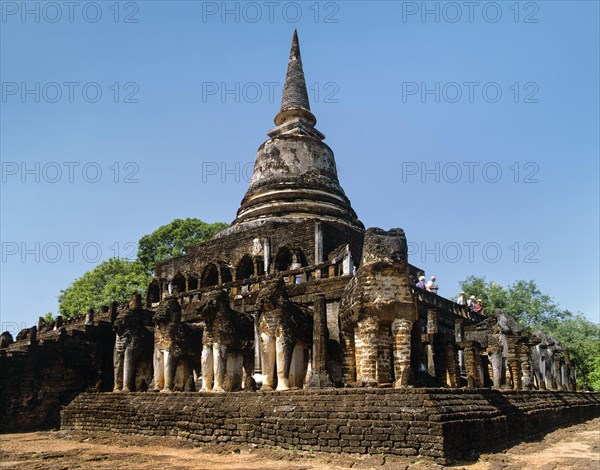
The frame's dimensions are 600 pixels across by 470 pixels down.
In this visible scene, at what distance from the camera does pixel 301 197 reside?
Answer: 1012 inches

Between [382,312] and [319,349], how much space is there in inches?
83.9

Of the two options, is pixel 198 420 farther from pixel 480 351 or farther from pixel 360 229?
pixel 360 229

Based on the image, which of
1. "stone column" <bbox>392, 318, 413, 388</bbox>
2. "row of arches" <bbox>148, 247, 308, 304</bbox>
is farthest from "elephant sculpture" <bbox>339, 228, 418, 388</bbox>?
"row of arches" <bbox>148, 247, 308, 304</bbox>

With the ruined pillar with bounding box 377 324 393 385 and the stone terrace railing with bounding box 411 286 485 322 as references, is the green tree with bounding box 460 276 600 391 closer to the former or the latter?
the stone terrace railing with bounding box 411 286 485 322

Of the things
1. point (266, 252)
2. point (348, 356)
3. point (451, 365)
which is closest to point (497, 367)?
point (451, 365)

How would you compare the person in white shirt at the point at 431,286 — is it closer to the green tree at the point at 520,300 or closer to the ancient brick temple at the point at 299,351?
the ancient brick temple at the point at 299,351

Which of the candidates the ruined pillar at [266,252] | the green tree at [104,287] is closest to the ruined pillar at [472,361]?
the ruined pillar at [266,252]

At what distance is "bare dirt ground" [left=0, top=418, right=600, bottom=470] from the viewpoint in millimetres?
9898

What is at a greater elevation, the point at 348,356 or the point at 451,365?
the point at 348,356

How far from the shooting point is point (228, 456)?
11.8 meters

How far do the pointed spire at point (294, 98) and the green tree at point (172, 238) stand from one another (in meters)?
12.7

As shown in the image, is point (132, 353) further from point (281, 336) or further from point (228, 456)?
point (228, 456)

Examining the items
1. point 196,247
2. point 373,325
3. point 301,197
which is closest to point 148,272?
point 196,247

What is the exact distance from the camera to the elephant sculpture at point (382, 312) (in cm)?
1221
